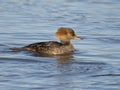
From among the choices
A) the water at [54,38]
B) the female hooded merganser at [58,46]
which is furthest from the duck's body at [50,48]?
the water at [54,38]

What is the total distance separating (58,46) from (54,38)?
165cm

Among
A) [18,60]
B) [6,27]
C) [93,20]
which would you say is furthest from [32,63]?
[93,20]

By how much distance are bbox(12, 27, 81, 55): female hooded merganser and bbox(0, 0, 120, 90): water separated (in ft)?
0.88

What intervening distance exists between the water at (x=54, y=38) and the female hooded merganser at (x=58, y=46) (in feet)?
0.88

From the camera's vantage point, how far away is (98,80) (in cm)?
1218

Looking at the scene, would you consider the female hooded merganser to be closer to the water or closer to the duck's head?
the duck's head

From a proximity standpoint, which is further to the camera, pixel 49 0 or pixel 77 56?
pixel 49 0

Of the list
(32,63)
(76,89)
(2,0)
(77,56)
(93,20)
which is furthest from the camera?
(2,0)

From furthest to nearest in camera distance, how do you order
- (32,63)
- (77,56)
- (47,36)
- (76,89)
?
(47,36) < (77,56) < (32,63) < (76,89)

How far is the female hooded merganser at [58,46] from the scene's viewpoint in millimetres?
15883

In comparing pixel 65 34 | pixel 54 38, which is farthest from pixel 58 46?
pixel 54 38

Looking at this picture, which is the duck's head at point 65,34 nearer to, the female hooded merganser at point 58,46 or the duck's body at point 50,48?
the female hooded merganser at point 58,46

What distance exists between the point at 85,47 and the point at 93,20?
4.10 meters

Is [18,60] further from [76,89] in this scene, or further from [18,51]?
[76,89]
